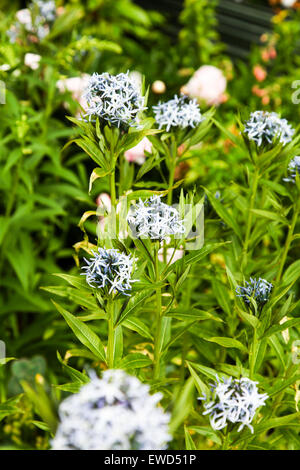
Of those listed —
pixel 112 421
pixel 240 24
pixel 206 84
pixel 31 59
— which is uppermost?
pixel 240 24

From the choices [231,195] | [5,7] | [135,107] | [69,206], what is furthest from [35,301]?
[5,7]

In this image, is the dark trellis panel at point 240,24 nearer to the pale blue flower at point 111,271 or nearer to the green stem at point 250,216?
the green stem at point 250,216

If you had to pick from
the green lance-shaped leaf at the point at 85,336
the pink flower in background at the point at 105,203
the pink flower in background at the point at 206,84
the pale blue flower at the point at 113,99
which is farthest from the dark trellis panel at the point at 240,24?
the green lance-shaped leaf at the point at 85,336

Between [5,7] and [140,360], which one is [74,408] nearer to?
[140,360]

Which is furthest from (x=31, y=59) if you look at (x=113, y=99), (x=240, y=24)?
(x=240, y=24)

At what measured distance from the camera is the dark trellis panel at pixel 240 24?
3773mm

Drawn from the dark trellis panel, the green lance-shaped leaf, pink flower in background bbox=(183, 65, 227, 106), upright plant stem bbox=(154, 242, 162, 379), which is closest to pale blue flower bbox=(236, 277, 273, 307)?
upright plant stem bbox=(154, 242, 162, 379)

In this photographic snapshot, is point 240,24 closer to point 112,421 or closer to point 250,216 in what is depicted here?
point 250,216

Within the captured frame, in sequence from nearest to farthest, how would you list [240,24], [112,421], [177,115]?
1. [112,421]
2. [177,115]
3. [240,24]

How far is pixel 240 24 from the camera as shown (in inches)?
152

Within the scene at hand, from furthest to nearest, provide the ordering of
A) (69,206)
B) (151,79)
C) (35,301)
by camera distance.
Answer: (151,79)
(69,206)
(35,301)

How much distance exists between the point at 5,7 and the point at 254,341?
121 inches

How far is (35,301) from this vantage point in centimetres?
145
